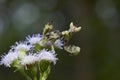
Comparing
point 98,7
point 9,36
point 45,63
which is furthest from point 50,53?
point 9,36

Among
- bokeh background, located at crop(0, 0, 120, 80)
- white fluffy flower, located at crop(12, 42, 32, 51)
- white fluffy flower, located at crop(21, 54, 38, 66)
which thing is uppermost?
bokeh background, located at crop(0, 0, 120, 80)

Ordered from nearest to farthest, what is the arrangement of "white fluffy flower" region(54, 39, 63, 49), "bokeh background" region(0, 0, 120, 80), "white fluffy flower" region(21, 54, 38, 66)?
"white fluffy flower" region(21, 54, 38, 66)
"white fluffy flower" region(54, 39, 63, 49)
"bokeh background" region(0, 0, 120, 80)

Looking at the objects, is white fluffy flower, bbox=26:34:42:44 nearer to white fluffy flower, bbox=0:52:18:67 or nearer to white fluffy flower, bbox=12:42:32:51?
white fluffy flower, bbox=12:42:32:51

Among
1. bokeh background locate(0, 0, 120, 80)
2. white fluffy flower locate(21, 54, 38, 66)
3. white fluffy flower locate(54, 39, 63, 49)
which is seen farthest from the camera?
bokeh background locate(0, 0, 120, 80)

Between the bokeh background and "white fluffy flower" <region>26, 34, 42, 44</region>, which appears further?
the bokeh background

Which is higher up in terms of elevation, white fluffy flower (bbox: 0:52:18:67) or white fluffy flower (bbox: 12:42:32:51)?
white fluffy flower (bbox: 12:42:32:51)

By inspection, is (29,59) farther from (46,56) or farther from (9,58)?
(9,58)

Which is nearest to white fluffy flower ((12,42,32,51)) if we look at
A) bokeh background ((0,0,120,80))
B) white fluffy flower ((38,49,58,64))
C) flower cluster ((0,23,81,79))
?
flower cluster ((0,23,81,79))
